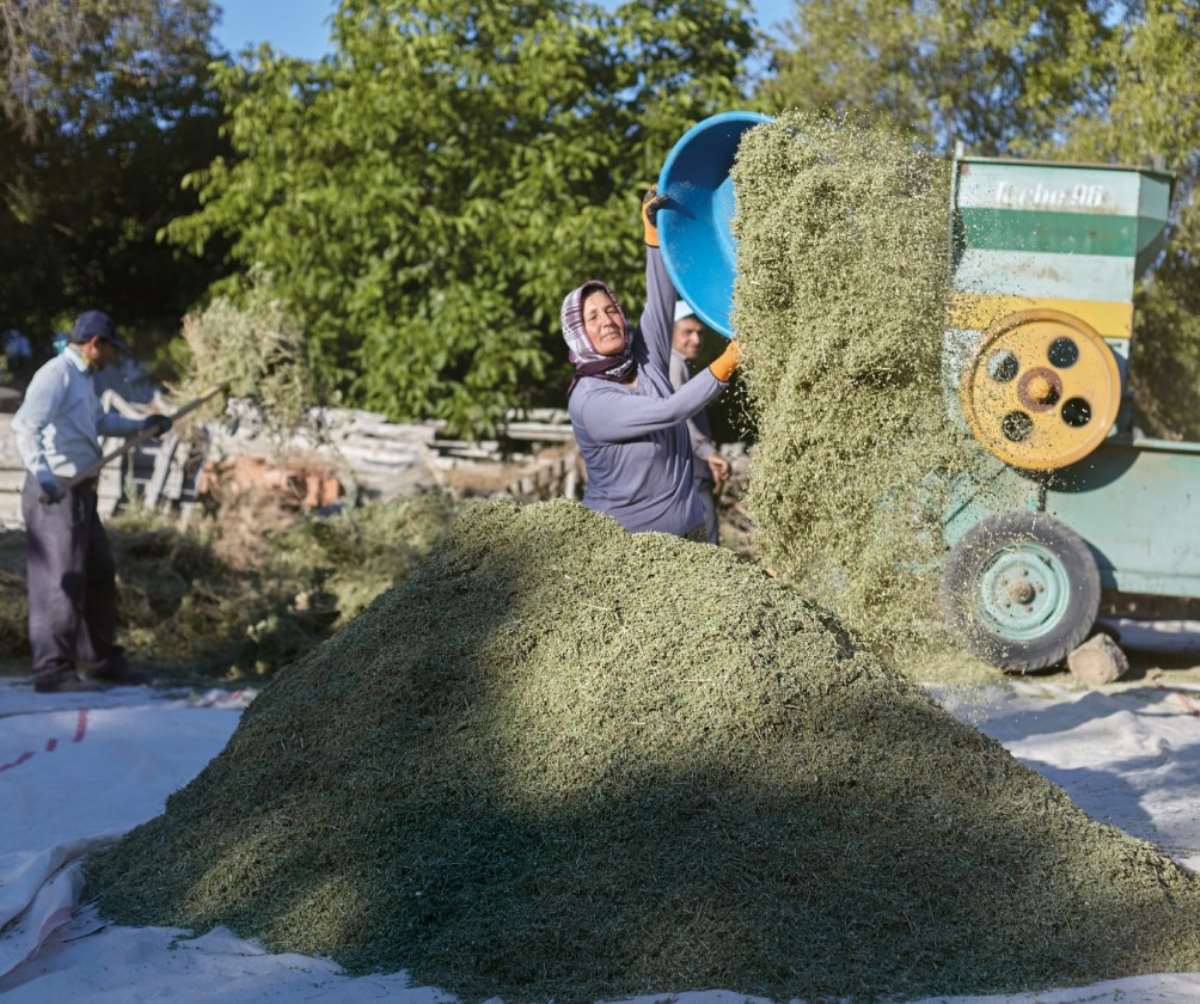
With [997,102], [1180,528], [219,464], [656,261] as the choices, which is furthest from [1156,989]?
[997,102]

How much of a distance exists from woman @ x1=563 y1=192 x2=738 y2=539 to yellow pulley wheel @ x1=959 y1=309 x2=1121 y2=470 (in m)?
1.82

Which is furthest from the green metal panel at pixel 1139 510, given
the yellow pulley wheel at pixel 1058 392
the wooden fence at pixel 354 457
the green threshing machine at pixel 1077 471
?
the wooden fence at pixel 354 457

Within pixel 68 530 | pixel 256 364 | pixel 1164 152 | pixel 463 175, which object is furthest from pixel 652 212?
pixel 1164 152

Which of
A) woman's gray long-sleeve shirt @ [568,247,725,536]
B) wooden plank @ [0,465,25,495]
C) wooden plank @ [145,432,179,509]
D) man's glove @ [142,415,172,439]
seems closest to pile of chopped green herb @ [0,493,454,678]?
wooden plank @ [145,432,179,509]

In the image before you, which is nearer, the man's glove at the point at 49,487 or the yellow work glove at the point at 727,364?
the yellow work glove at the point at 727,364

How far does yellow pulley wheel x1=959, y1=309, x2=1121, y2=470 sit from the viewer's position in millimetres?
5984

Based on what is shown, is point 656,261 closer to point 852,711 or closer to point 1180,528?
point 852,711

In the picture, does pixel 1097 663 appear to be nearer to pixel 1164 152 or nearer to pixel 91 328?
pixel 1164 152

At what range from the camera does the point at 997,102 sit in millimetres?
12703

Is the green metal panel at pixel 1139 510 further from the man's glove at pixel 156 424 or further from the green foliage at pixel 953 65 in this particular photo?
the green foliage at pixel 953 65

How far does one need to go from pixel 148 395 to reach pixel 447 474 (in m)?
6.19

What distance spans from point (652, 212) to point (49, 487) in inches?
134

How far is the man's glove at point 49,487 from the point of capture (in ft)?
21.3

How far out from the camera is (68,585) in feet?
21.8
